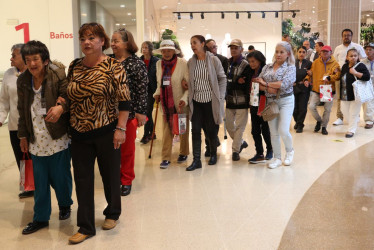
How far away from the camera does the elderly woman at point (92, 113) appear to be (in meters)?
3.05

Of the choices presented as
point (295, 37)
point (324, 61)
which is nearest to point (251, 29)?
point (295, 37)

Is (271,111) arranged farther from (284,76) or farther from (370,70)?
(370,70)

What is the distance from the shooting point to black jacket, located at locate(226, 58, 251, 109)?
5.59 metres

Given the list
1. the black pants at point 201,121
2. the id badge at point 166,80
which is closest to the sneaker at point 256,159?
the black pants at point 201,121

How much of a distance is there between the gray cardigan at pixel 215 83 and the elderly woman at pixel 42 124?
6.95 ft

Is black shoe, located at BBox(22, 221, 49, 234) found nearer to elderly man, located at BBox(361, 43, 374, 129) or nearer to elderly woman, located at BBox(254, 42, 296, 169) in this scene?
elderly woman, located at BBox(254, 42, 296, 169)

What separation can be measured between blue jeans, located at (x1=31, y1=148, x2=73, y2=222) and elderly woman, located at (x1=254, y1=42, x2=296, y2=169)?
2746 mm

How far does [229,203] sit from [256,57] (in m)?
2.26

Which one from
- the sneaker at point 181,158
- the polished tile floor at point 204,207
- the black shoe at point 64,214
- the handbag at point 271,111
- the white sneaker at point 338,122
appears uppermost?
the handbag at point 271,111

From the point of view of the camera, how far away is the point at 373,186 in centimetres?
467

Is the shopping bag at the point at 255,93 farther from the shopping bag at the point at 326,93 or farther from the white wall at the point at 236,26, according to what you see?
the white wall at the point at 236,26

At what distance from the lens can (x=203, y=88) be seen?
5223 mm

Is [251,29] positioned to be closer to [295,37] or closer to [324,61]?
[295,37]

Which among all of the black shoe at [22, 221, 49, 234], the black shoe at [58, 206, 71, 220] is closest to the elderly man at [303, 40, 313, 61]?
the black shoe at [58, 206, 71, 220]
